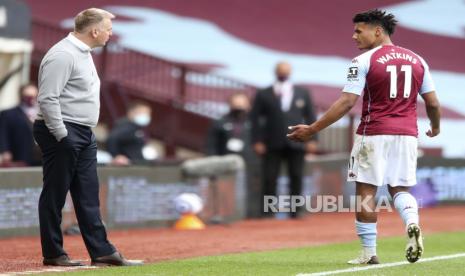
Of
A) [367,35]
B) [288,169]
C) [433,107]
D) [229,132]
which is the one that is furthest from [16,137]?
[433,107]

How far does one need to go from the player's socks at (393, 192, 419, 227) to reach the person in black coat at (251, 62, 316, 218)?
27.0 feet

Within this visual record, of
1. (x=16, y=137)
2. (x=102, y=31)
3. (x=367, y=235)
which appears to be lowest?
(x=367, y=235)

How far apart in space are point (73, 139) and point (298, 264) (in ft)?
7.12

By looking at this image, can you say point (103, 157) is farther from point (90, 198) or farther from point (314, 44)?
point (314, 44)

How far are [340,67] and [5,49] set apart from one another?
981 cm

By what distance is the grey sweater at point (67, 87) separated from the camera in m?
9.30

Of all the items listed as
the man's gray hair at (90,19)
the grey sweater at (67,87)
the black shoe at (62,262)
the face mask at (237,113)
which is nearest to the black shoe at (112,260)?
the black shoe at (62,262)

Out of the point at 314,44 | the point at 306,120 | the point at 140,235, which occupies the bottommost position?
the point at 140,235

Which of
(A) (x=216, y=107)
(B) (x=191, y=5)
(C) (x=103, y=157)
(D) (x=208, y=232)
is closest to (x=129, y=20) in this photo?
(B) (x=191, y=5)

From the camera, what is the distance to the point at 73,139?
31.3ft

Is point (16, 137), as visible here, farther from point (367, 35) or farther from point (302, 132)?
point (367, 35)

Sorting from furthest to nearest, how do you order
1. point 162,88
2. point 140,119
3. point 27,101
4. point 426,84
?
1. point 162,88
2. point 140,119
3. point 27,101
4. point 426,84

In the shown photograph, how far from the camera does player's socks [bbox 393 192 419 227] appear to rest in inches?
369

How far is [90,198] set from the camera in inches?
384
